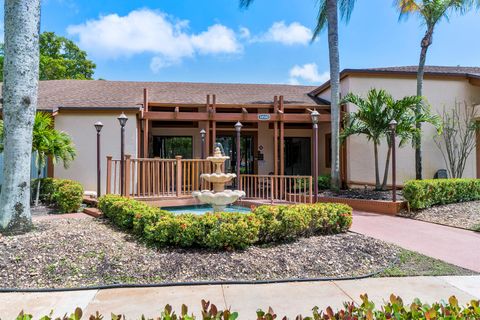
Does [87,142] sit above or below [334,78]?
below

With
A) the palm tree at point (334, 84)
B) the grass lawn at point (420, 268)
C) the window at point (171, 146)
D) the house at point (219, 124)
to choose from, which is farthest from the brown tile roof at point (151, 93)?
the grass lawn at point (420, 268)

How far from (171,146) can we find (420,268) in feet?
41.0

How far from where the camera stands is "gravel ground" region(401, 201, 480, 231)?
7800mm

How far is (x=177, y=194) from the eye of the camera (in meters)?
9.80

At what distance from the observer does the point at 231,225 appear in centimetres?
506

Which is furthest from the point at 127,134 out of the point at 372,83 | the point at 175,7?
the point at 372,83

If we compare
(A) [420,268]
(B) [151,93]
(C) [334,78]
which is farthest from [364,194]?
(B) [151,93]

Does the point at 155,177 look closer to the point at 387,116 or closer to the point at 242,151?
the point at 242,151

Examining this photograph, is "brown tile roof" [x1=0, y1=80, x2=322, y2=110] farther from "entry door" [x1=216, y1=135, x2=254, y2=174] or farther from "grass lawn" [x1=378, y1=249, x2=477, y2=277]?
"grass lawn" [x1=378, y1=249, x2=477, y2=277]

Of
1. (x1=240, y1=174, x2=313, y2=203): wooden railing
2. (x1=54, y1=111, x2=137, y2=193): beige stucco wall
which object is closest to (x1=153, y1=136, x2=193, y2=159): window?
(x1=54, y1=111, x2=137, y2=193): beige stucco wall

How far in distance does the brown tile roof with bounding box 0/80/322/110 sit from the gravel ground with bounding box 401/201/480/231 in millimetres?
7272

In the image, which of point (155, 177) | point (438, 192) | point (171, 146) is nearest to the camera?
point (438, 192)

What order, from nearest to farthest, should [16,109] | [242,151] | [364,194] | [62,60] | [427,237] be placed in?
1. [16,109]
2. [427,237]
3. [364,194]
4. [242,151]
5. [62,60]

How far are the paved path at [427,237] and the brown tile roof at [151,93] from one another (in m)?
7.79
